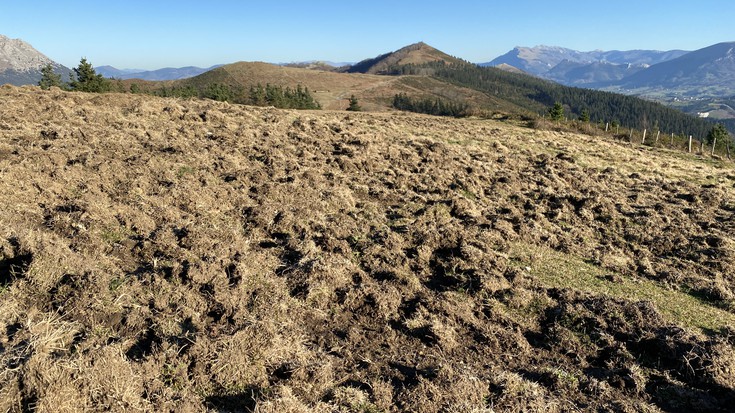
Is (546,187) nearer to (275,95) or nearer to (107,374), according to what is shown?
(107,374)

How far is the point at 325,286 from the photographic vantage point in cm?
873

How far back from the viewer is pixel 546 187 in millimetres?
18750

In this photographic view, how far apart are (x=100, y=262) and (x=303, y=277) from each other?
4.31 metres

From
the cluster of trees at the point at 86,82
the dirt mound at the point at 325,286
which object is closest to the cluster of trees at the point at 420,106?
the cluster of trees at the point at 86,82

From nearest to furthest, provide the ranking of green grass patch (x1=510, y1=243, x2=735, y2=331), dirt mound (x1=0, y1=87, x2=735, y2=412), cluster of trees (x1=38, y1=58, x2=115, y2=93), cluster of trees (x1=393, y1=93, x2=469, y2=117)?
1. dirt mound (x1=0, y1=87, x2=735, y2=412)
2. green grass patch (x1=510, y1=243, x2=735, y2=331)
3. cluster of trees (x1=38, y1=58, x2=115, y2=93)
4. cluster of trees (x1=393, y1=93, x2=469, y2=117)

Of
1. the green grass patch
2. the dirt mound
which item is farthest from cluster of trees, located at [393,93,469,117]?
the green grass patch

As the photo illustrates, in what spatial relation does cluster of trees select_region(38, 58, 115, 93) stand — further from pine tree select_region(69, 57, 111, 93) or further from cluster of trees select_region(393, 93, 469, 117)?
cluster of trees select_region(393, 93, 469, 117)

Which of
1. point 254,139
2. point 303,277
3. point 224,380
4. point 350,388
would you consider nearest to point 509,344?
point 350,388

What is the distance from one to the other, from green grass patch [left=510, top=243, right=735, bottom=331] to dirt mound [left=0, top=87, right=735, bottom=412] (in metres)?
0.12

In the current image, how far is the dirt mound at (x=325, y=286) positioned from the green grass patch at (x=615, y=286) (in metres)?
0.12

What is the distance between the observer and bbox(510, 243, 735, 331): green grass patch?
30.3ft

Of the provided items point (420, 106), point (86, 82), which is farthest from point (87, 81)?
point (420, 106)

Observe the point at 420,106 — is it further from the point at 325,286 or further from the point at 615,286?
the point at 325,286

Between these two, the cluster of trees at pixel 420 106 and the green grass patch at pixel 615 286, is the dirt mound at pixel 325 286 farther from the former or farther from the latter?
Result: the cluster of trees at pixel 420 106
